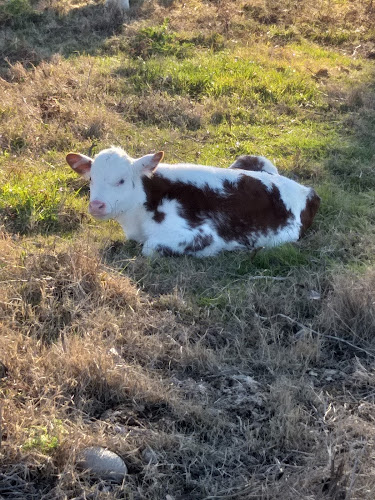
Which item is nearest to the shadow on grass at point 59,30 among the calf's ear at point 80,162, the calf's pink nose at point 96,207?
the calf's ear at point 80,162

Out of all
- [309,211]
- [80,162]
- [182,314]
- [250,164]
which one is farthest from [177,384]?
[250,164]

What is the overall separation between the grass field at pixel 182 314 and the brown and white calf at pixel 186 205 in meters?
0.21

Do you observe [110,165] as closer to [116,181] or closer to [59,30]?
[116,181]

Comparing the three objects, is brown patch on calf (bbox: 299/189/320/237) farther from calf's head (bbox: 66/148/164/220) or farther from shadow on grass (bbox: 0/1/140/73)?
shadow on grass (bbox: 0/1/140/73)

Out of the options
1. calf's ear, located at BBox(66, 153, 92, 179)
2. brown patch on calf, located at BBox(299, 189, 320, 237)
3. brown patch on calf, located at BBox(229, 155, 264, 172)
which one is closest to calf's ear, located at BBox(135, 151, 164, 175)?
calf's ear, located at BBox(66, 153, 92, 179)

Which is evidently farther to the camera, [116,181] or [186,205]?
[186,205]

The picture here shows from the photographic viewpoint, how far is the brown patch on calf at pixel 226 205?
611cm

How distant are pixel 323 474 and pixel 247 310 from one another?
1.83 meters

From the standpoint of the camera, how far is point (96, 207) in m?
5.81

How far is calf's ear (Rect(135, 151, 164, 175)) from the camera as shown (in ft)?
19.7

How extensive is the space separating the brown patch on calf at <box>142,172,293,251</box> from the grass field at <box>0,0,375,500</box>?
11.7 inches

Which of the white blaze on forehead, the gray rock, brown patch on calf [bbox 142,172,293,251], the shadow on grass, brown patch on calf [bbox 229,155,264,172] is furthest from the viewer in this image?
the shadow on grass

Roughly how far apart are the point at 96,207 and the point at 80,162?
0.65 m

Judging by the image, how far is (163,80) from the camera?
10.3m
